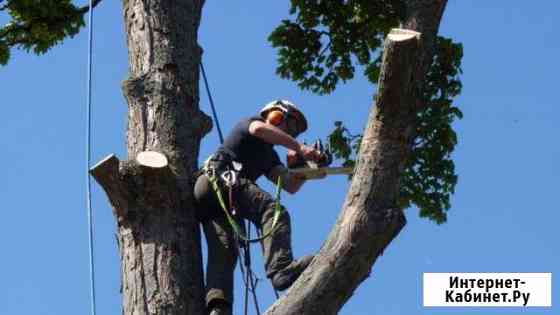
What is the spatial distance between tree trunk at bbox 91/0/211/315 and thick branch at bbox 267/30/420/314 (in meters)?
0.84

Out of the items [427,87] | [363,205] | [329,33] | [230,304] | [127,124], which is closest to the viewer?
[363,205]

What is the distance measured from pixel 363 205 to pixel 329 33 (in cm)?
413

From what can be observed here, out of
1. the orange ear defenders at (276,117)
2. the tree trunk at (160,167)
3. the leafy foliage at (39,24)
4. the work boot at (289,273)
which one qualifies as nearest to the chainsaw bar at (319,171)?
the orange ear defenders at (276,117)

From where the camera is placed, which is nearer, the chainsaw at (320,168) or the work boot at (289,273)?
the work boot at (289,273)

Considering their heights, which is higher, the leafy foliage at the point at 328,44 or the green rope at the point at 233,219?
the leafy foliage at the point at 328,44

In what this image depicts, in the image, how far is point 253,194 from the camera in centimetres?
611

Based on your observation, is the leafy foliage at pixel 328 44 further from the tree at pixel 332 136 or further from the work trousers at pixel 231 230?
the work trousers at pixel 231 230

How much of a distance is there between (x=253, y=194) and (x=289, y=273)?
581mm

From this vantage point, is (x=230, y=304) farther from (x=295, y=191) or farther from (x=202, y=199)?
(x=295, y=191)

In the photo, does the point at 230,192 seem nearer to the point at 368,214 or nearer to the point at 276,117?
the point at 276,117

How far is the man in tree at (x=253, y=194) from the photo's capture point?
5793 mm

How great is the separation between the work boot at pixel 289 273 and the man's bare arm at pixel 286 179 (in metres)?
0.86

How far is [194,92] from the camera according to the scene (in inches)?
263

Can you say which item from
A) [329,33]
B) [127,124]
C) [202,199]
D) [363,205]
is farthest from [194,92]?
[329,33]
